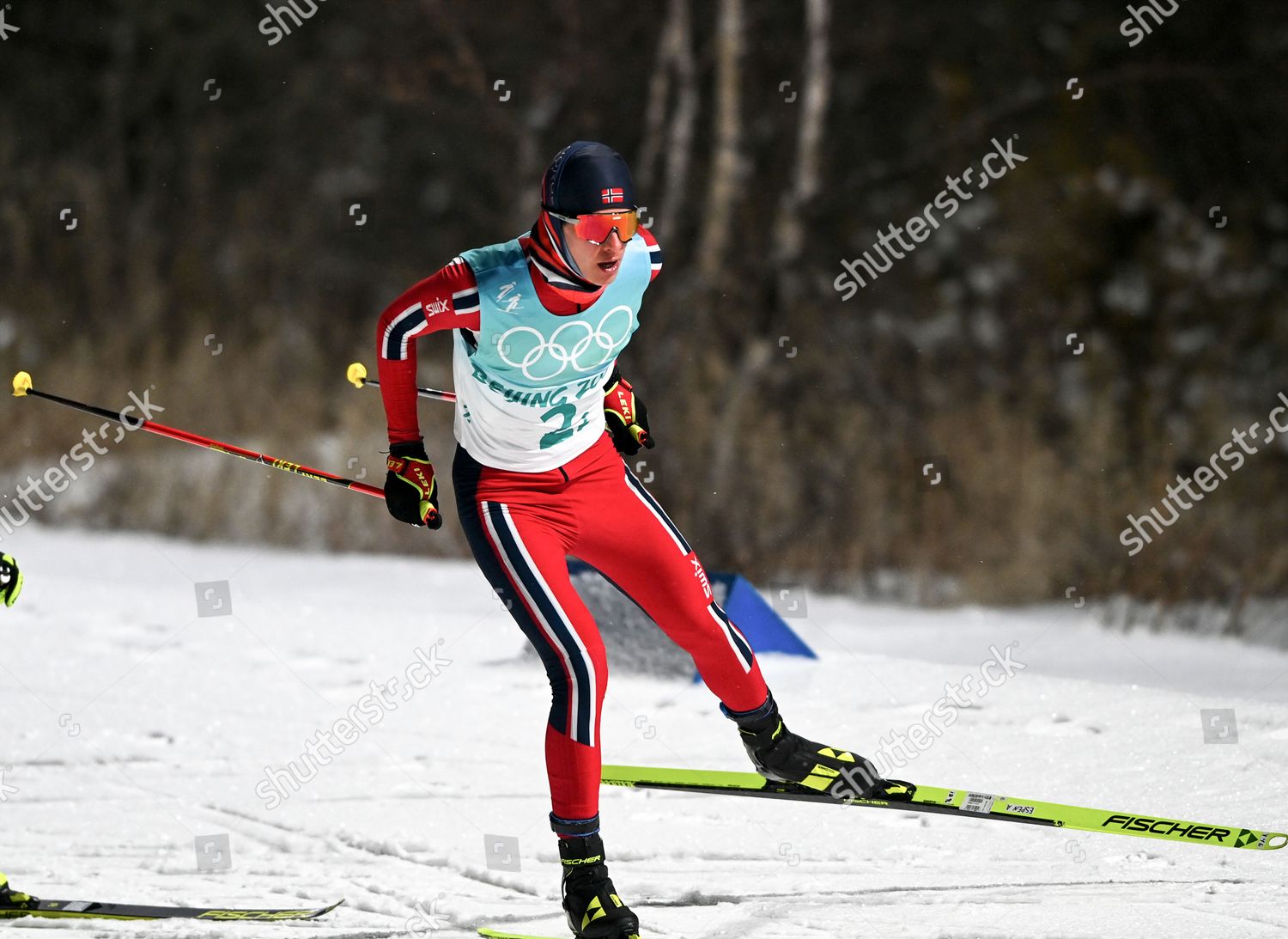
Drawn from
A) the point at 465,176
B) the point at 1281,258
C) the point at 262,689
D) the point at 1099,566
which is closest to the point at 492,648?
the point at 262,689

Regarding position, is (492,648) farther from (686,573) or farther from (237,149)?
(237,149)

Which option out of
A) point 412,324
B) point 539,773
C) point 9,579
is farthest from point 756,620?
point 9,579

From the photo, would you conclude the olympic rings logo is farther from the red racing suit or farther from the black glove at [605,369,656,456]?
the black glove at [605,369,656,456]

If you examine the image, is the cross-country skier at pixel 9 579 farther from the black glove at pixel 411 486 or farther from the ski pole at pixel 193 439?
the black glove at pixel 411 486

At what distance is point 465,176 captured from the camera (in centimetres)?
1550

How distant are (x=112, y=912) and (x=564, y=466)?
191 cm

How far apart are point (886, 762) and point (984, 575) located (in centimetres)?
356

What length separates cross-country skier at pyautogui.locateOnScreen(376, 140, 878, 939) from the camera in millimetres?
3787

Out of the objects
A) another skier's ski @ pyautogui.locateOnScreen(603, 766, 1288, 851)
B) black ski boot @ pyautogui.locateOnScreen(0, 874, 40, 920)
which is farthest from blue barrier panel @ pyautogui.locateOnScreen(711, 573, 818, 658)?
black ski boot @ pyautogui.locateOnScreen(0, 874, 40, 920)

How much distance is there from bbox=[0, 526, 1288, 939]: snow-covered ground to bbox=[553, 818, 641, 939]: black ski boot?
1.54 feet

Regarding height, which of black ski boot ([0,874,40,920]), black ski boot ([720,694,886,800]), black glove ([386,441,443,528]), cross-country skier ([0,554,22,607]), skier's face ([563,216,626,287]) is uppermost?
skier's face ([563,216,626,287])

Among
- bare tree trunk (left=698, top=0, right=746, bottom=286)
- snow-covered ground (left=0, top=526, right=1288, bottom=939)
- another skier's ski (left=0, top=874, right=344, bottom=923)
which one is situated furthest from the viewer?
bare tree trunk (left=698, top=0, right=746, bottom=286)

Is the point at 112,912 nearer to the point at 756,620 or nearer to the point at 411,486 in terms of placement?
the point at 411,486

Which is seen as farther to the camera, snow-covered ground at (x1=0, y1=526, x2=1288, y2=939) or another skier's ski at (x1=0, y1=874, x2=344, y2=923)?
snow-covered ground at (x1=0, y1=526, x2=1288, y2=939)
